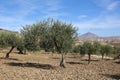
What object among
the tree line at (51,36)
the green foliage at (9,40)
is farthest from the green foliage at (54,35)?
the green foliage at (9,40)

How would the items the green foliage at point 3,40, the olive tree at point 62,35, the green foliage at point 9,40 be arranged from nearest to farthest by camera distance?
the olive tree at point 62,35 < the green foliage at point 9,40 < the green foliage at point 3,40

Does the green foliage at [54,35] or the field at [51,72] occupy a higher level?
the green foliage at [54,35]

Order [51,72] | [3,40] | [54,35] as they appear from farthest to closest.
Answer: [3,40] → [54,35] → [51,72]

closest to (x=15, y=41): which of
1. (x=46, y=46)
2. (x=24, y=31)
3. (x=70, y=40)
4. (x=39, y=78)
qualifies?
(x=24, y=31)

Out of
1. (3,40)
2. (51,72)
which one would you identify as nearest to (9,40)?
(3,40)

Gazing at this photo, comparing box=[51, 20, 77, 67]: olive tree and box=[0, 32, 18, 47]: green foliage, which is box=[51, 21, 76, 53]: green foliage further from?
box=[0, 32, 18, 47]: green foliage

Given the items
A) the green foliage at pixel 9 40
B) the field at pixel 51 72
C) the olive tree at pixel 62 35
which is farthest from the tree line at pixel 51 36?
the green foliage at pixel 9 40

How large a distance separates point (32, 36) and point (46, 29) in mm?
3611

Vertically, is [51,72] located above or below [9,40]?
below

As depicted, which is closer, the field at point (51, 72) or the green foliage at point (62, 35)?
the field at point (51, 72)

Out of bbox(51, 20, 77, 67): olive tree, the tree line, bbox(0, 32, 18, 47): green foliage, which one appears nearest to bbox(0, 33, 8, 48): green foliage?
bbox(0, 32, 18, 47): green foliage

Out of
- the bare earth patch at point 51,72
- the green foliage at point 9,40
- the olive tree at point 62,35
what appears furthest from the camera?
the green foliage at point 9,40

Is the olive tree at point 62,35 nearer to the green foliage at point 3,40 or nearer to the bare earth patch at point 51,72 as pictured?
the bare earth patch at point 51,72

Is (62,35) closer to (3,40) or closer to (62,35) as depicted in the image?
(62,35)
